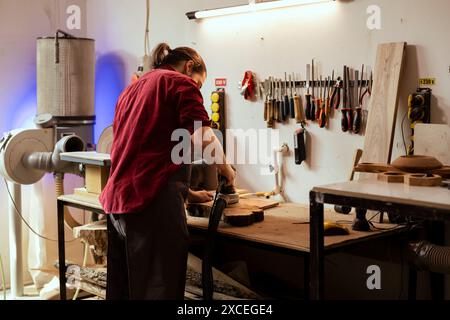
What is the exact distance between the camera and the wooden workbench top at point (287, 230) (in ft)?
7.66

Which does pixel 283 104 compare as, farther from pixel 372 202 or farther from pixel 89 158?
pixel 372 202

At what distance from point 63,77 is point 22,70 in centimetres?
43

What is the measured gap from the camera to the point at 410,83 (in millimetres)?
2680

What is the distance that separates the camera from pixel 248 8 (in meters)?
3.17

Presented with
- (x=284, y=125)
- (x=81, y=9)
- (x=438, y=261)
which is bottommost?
(x=438, y=261)

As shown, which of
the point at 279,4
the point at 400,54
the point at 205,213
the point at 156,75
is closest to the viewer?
the point at 156,75

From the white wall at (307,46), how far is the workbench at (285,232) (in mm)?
299

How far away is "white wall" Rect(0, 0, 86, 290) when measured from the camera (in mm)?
3990

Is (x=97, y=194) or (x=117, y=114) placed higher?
(x=117, y=114)

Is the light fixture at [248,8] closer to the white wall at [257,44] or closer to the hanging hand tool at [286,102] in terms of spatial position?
the white wall at [257,44]

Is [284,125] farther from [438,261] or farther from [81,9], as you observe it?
[81,9]

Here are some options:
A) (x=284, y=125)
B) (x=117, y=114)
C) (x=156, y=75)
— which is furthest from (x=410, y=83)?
(x=117, y=114)

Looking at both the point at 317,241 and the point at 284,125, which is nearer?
the point at 317,241

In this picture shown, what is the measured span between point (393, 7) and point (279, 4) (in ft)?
1.94
